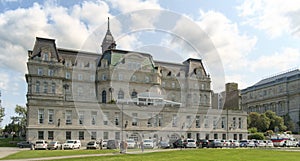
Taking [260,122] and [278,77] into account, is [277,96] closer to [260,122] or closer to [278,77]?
[278,77]

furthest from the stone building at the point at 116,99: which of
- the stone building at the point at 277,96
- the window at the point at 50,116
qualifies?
the stone building at the point at 277,96

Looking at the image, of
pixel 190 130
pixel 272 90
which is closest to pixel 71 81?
pixel 190 130

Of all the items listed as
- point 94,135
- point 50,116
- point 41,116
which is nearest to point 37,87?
point 50,116

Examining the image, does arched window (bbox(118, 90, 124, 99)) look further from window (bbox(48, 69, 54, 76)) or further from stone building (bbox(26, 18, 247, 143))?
window (bbox(48, 69, 54, 76))

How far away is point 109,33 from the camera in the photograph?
121 metres

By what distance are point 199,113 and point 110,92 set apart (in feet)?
77.3

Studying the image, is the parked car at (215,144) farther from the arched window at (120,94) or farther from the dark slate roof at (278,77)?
the dark slate roof at (278,77)

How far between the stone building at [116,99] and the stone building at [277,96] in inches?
2162

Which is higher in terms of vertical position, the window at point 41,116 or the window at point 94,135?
the window at point 41,116

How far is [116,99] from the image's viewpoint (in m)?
90.1

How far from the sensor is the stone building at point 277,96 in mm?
151875

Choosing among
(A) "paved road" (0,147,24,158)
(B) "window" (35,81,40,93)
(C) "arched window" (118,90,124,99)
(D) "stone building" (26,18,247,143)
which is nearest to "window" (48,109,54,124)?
(D) "stone building" (26,18,247,143)

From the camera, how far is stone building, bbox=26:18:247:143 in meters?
72.5

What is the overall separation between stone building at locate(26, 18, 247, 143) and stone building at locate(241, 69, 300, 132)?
5492cm
